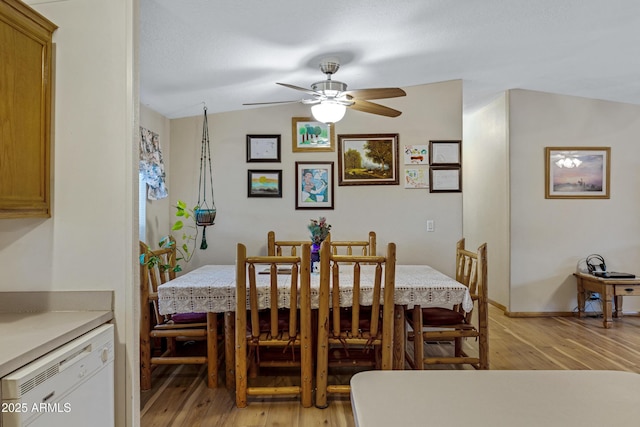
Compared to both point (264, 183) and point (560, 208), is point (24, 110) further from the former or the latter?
point (560, 208)

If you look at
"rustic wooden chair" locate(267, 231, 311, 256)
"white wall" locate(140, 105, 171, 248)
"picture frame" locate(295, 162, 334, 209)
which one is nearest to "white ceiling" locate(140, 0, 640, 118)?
"white wall" locate(140, 105, 171, 248)

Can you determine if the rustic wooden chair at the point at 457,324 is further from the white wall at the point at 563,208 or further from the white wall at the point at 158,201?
the white wall at the point at 158,201

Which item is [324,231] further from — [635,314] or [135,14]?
[635,314]

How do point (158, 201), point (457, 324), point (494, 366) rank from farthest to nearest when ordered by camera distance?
point (158, 201) → point (494, 366) → point (457, 324)

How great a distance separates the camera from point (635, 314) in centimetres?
453

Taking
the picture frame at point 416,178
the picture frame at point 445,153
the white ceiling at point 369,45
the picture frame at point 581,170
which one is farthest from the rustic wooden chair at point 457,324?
the picture frame at point 581,170

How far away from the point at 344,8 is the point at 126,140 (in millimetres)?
1442

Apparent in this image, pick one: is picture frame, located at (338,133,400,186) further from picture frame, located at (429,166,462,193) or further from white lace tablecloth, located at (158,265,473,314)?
white lace tablecloth, located at (158,265,473,314)

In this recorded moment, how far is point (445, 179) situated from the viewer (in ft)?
12.5

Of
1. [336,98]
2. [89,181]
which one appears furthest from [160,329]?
[336,98]

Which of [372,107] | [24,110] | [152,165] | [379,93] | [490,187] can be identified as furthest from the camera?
[490,187]

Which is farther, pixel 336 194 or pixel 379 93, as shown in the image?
pixel 336 194

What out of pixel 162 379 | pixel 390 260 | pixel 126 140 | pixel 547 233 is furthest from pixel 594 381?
pixel 547 233

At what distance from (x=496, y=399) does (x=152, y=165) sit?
3.21m
